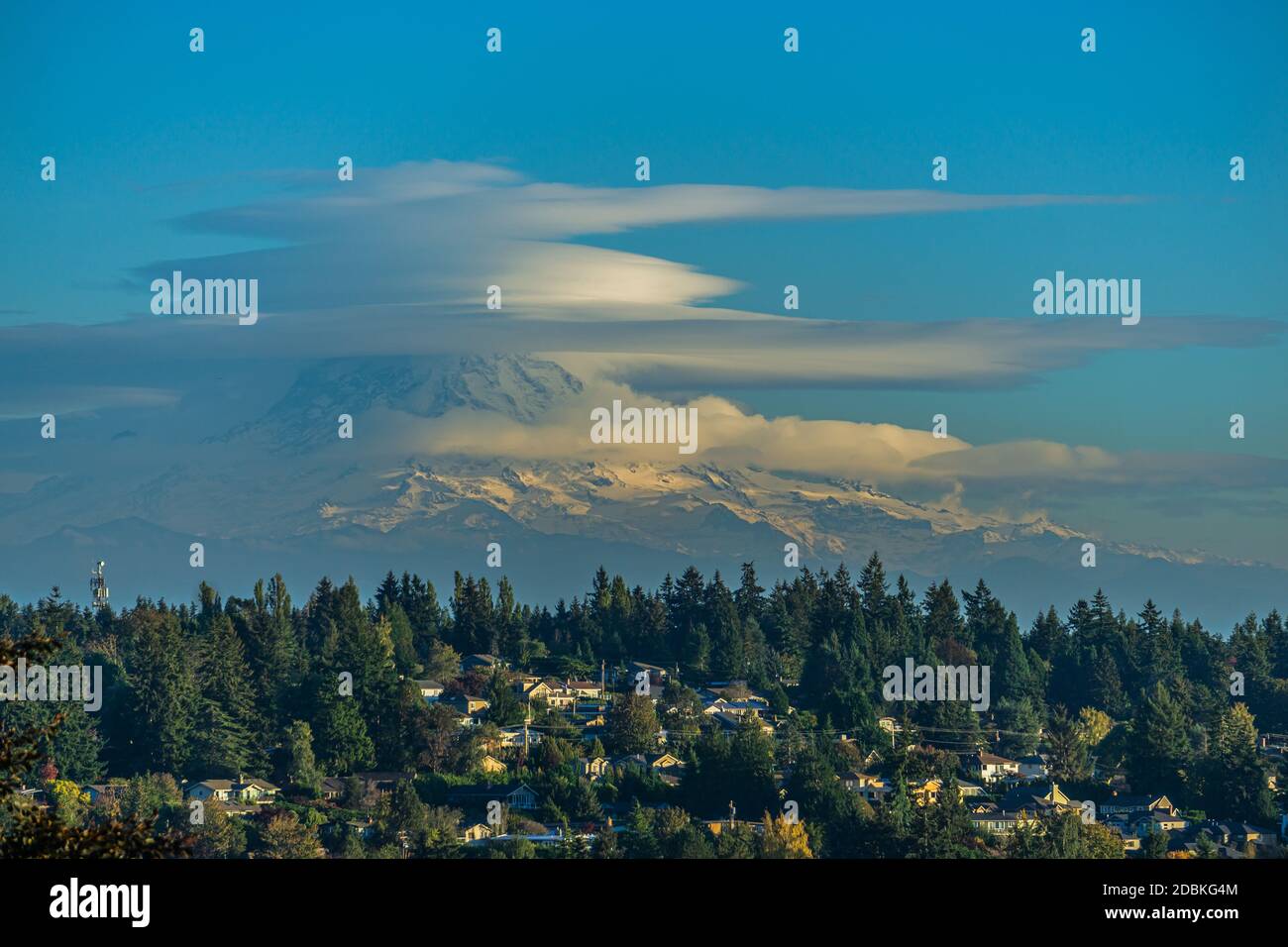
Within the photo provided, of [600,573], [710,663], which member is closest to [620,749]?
[710,663]

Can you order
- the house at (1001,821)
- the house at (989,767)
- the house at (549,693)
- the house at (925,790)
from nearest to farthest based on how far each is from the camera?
the house at (1001,821), the house at (925,790), the house at (989,767), the house at (549,693)

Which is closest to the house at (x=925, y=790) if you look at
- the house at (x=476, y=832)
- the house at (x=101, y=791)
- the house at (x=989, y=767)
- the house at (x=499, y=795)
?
the house at (x=989, y=767)

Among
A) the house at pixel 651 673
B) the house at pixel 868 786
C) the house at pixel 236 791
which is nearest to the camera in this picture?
the house at pixel 236 791

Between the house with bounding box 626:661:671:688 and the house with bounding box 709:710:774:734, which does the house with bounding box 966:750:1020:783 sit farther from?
the house with bounding box 626:661:671:688

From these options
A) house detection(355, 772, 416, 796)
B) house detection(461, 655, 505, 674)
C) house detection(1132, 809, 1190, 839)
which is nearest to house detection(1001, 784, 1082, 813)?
house detection(1132, 809, 1190, 839)

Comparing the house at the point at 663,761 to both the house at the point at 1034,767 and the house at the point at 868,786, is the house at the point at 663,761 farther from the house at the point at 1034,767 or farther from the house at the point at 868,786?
the house at the point at 1034,767
